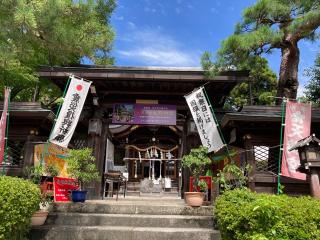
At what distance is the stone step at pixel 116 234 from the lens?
7680 millimetres

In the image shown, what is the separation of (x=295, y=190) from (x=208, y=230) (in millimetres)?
4129

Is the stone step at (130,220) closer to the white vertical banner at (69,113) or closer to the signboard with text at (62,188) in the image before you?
the signboard with text at (62,188)

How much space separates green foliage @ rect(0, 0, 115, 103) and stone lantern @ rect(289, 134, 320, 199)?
963cm

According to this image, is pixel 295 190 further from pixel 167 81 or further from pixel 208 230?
pixel 167 81

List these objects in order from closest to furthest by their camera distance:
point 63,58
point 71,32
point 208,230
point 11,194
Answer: point 11,194 → point 208,230 → point 71,32 → point 63,58

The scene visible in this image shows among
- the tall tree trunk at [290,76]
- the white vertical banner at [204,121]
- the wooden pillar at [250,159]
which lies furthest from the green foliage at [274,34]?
the wooden pillar at [250,159]

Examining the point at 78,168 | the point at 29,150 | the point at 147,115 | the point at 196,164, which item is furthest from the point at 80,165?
the point at 147,115

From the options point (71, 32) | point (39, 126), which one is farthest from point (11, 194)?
point (71, 32)

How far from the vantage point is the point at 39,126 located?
11.2 metres

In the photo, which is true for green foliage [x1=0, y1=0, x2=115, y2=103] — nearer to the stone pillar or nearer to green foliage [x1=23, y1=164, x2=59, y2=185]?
the stone pillar

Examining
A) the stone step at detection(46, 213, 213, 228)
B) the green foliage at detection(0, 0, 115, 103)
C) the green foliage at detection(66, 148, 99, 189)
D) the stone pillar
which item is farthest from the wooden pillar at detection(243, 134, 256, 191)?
the green foliage at detection(0, 0, 115, 103)

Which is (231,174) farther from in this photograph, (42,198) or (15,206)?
(15,206)

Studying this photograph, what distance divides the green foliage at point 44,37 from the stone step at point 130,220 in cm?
664

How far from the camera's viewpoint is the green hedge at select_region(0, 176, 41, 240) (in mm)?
5848
